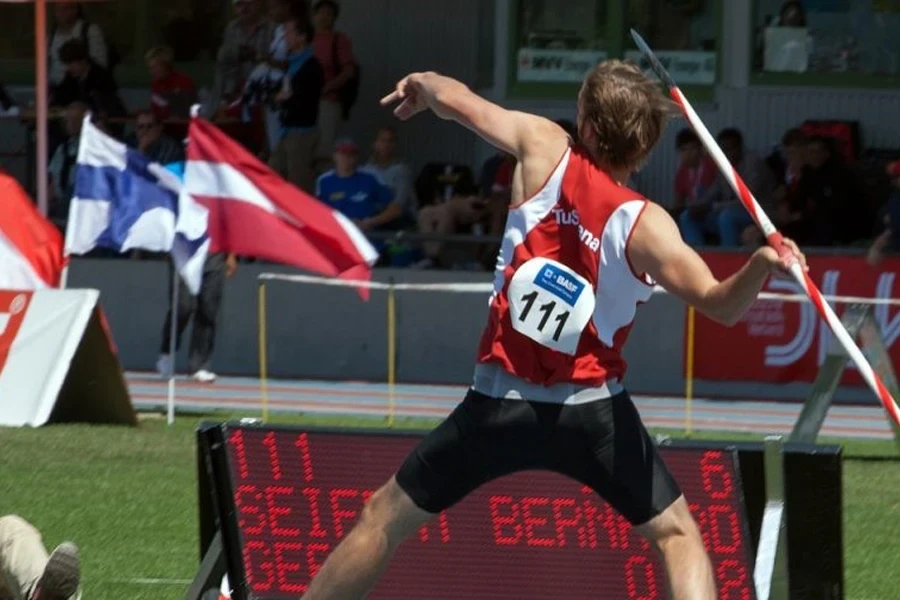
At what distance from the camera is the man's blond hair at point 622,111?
6043 millimetres

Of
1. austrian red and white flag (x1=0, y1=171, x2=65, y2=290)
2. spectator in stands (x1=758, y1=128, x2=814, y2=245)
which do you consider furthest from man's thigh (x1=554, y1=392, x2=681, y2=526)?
spectator in stands (x1=758, y1=128, x2=814, y2=245)

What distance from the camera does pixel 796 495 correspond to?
6.70 metres

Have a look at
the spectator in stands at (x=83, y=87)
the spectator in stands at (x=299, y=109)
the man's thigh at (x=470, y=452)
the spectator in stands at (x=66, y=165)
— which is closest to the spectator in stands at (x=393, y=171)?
the spectator in stands at (x=299, y=109)

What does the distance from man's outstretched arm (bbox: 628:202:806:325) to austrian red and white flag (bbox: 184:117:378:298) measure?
8.04 m

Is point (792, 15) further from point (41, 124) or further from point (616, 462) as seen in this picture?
point (616, 462)

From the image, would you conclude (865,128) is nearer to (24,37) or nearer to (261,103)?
(261,103)

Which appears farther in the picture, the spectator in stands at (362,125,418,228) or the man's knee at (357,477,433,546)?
the spectator in stands at (362,125,418,228)

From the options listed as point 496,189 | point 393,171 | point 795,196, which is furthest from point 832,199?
point 393,171

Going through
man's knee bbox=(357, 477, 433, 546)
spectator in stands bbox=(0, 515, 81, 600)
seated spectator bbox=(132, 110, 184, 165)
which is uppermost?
seated spectator bbox=(132, 110, 184, 165)

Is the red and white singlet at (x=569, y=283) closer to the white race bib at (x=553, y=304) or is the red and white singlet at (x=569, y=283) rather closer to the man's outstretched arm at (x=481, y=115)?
the white race bib at (x=553, y=304)

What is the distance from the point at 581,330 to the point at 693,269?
0.36 metres

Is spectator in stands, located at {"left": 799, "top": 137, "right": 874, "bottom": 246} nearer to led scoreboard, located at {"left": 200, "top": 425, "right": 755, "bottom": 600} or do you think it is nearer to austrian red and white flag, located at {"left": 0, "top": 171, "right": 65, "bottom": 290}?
austrian red and white flag, located at {"left": 0, "top": 171, "right": 65, "bottom": 290}

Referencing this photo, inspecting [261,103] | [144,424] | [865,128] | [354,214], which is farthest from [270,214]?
[865,128]

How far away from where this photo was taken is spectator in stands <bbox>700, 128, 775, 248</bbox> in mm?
17766
